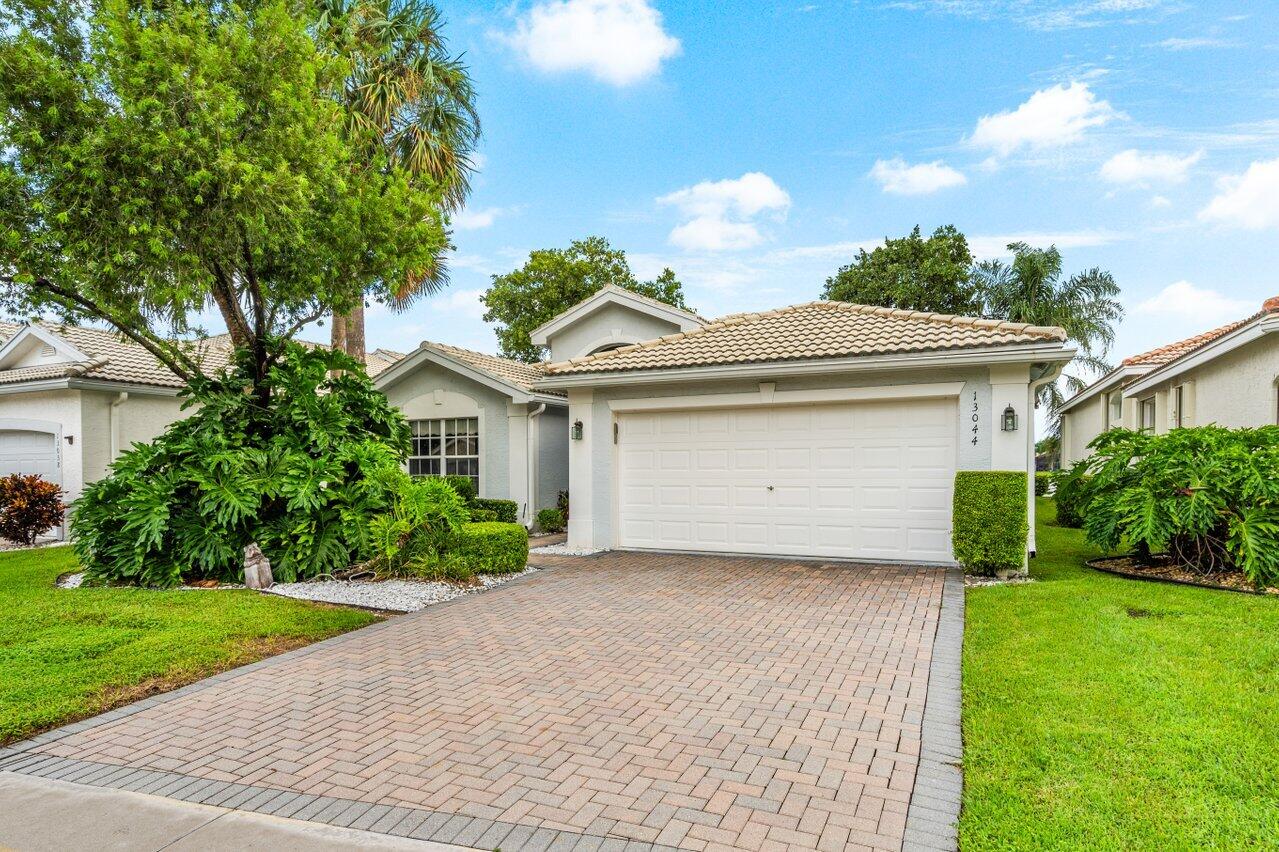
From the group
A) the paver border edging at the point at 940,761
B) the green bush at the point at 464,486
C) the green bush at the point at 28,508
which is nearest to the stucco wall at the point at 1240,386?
the paver border edging at the point at 940,761

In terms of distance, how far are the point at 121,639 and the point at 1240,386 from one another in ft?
51.3

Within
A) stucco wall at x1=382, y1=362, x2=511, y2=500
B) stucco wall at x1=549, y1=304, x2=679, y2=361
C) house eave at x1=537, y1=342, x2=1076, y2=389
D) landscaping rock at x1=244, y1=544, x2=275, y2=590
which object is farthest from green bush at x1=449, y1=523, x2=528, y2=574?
stucco wall at x1=549, y1=304, x2=679, y2=361

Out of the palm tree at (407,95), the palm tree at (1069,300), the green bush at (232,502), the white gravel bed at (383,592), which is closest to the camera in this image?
the white gravel bed at (383,592)

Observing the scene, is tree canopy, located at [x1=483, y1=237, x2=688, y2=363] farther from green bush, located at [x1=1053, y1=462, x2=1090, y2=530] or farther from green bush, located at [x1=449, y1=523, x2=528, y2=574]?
green bush, located at [x1=1053, y1=462, x2=1090, y2=530]

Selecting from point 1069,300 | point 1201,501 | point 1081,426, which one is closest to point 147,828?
point 1201,501

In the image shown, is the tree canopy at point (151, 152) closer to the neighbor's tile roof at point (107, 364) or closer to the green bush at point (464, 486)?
the neighbor's tile roof at point (107, 364)

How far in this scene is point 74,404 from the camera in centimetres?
1464

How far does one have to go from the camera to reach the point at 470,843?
3.16 metres

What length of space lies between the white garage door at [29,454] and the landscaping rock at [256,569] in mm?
9346

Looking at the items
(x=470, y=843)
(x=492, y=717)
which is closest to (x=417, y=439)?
(x=492, y=717)

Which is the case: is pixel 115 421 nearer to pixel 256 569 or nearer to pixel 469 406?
pixel 469 406

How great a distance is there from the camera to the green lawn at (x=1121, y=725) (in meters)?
3.17

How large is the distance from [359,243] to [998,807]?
10.9 m

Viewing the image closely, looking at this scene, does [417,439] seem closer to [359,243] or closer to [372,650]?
[359,243]
